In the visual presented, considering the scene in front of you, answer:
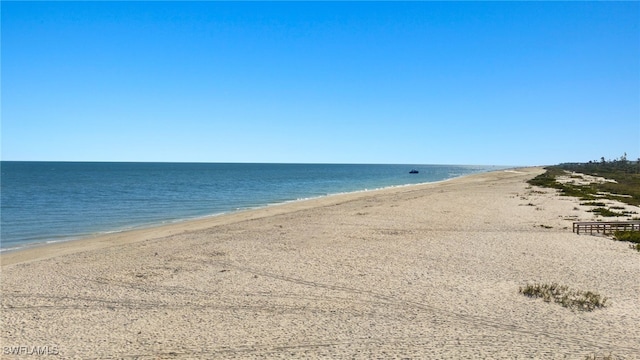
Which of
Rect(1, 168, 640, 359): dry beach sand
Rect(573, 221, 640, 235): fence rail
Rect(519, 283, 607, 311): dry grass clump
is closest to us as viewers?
Rect(1, 168, 640, 359): dry beach sand

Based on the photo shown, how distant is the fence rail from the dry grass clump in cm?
1255

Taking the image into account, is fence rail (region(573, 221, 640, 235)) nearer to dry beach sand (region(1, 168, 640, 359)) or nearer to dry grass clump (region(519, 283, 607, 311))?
dry beach sand (region(1, 168, 640, 359))

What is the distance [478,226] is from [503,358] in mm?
19020

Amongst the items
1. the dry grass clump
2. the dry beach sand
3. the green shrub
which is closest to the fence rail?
the dry beach sand

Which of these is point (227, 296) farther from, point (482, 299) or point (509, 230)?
point (509, 230)

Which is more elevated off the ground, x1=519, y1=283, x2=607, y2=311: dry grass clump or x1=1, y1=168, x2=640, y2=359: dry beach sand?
x1=519, y1=283, x2=607, y2=311: dry grass clump

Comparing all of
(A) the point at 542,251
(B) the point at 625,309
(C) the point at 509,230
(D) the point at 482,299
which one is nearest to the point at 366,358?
(D) the point at 482,299

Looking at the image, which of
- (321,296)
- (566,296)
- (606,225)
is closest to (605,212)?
(606,225)

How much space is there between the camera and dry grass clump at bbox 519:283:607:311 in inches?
482

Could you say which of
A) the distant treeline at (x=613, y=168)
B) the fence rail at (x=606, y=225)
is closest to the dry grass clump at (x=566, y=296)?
the fence rail at (x=606, y=225)

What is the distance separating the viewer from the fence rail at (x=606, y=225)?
24.3 metres

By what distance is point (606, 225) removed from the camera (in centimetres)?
2544

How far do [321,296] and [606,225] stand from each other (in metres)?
21.0

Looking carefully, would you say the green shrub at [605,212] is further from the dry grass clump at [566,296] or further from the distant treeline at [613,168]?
the distant treeline at [613,168]
